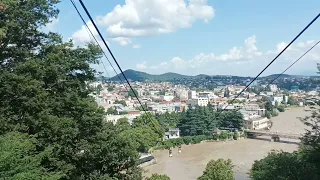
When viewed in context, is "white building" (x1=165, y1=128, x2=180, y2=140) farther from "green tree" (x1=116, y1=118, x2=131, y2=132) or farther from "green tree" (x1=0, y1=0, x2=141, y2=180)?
"green tree" (x1=0, y1=0, x2=141, y2=180)

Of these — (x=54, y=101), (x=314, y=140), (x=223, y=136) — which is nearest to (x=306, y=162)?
(x=314, y=140)

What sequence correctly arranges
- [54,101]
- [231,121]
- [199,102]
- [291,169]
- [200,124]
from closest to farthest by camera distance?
[54,101]
[291,169]
[231,121]
[200,124]
[199,102]

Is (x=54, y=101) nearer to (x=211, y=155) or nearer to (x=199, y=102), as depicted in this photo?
(x=211, y=155)

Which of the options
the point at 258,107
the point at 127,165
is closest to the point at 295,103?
the point at 258,107

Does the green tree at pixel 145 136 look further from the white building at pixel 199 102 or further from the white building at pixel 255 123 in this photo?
the white building at pixel 199 102

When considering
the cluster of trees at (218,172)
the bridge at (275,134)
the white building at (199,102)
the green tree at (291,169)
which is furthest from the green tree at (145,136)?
the white building at (199,102)

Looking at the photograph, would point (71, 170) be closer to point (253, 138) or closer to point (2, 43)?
point (2, 43)
